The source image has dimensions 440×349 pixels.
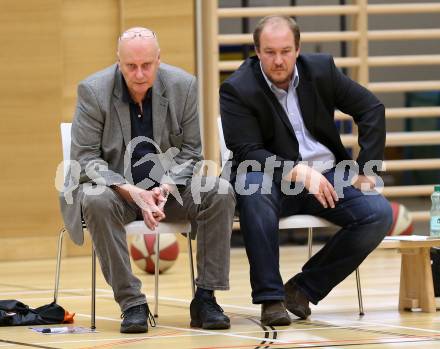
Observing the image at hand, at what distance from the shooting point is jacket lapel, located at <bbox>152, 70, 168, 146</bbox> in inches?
163

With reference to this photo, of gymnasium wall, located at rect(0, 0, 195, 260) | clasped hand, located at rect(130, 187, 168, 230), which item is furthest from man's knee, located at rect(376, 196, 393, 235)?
gymnasium wall, located at rect(0, 0, 195, 260)

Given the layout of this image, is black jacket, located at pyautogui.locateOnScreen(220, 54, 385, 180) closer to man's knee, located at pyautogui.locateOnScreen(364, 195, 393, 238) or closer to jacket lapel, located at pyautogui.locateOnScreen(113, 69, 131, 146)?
man's knee, located at pyautogui.locateOnScreen(364, 195, 393, 238)

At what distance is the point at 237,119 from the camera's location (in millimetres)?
4293

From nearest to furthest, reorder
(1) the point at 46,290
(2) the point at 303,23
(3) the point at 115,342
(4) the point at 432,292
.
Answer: (3) the point at 115,342, (4) the point at 432,292, (1) the point at 46,290, (2) the point at 303,23

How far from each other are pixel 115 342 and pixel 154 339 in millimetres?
149

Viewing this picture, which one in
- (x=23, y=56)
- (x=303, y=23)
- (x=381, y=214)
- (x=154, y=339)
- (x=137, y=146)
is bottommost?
(x=154, y=339)

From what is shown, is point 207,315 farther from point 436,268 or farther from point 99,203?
point 436,268

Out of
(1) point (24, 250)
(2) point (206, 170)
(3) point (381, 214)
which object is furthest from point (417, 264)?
(1) point (24, 250)

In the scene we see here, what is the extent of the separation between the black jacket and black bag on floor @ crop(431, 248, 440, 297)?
560mm

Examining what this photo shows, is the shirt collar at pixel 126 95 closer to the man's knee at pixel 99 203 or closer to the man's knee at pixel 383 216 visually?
the man's knee at pixel 99 203

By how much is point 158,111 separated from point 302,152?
24.2 inches

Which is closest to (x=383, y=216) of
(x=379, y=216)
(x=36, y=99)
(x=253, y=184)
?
(x=379, y=216)

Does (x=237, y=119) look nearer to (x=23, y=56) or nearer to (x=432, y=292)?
(x=432, y=292)

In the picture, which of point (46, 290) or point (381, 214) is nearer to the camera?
point (381, 214)
